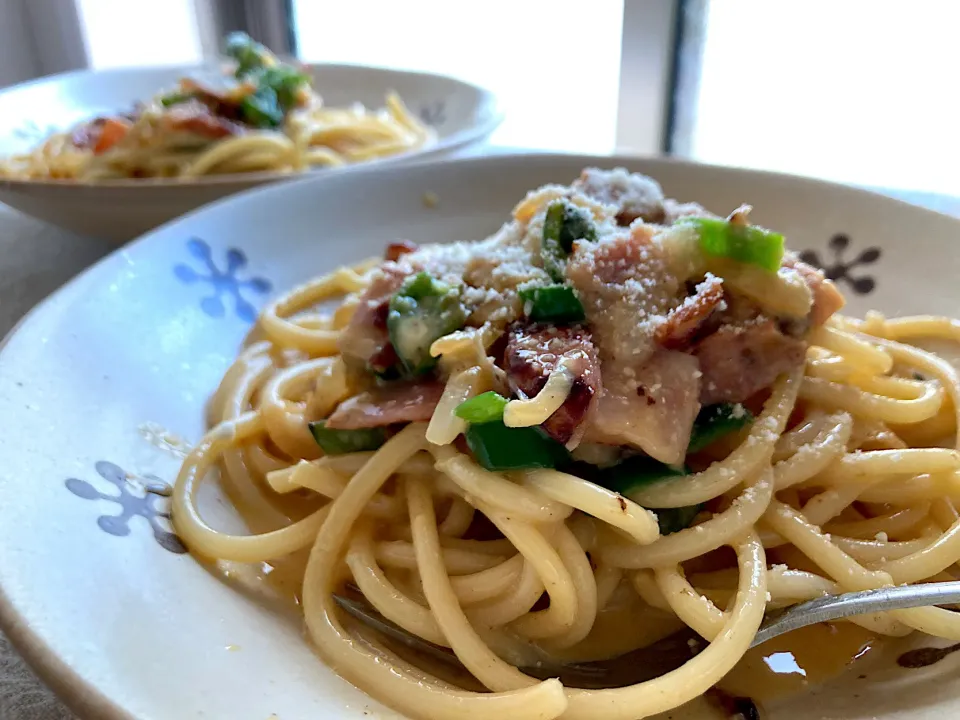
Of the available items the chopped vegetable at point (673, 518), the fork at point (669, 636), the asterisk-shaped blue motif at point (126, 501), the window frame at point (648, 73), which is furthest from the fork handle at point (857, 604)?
the window frame at point (648, 73)

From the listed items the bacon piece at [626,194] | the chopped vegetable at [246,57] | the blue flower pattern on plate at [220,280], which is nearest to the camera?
the bacon piece at [626,194]

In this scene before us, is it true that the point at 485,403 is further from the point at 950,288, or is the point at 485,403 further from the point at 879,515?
the point at 950,288

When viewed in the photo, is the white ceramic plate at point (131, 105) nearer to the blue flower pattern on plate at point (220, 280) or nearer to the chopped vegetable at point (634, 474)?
the blue flower pattern on plate at point (220, 280)

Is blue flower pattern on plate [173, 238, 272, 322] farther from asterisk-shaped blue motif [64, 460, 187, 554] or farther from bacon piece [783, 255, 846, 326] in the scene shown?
bacon piece [783, 255, 846, 326]

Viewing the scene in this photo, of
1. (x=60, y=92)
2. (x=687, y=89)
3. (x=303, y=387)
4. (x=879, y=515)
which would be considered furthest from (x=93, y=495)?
(x=687, y=89)

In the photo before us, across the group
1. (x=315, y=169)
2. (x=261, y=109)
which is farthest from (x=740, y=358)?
(x=261, y=109)

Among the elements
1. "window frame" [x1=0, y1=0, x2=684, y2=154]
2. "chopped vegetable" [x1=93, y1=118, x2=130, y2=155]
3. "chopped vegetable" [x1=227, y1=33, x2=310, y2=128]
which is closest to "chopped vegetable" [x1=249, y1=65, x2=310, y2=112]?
"chopped vegetable" [x1=227, y1=33, x2=310, y2=128]
